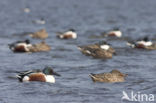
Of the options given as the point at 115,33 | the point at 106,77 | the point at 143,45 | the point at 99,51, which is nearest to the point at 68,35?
the point at 115,33

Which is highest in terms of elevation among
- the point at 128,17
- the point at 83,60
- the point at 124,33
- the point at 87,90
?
the point at 128,17

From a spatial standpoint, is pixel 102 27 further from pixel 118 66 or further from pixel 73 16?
pixel 118 66

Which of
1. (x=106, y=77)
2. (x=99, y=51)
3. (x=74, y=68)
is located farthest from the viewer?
(x=99, y=51)

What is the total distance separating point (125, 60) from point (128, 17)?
1883cm

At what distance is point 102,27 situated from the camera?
28906 millimetres

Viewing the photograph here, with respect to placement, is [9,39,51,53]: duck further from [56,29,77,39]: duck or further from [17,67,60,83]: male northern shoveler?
[17,67,60,83]: male northern shoveler

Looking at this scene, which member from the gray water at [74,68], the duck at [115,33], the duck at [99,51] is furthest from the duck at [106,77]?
the duck at [115,33]

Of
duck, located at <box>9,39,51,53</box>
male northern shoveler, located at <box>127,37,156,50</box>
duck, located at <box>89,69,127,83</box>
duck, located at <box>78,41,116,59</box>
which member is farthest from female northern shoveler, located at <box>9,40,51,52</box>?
duck, located at <box>89,69,127,83</box>

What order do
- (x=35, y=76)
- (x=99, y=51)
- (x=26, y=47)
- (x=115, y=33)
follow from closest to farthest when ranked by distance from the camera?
(x=35, y=76), (x=99, y=51), (x=26, y=47), (x=115, y=33)

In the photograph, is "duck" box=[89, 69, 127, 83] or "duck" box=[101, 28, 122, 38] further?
"duck" box=[101, 28, 122, 38]

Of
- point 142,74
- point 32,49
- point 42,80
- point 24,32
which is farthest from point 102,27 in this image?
point 42,80

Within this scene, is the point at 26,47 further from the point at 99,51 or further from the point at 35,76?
the point at 35,76

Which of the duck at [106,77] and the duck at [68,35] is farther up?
the duck at [68,35]

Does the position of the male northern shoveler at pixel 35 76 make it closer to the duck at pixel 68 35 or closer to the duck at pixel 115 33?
the duck at pixel 68 35
